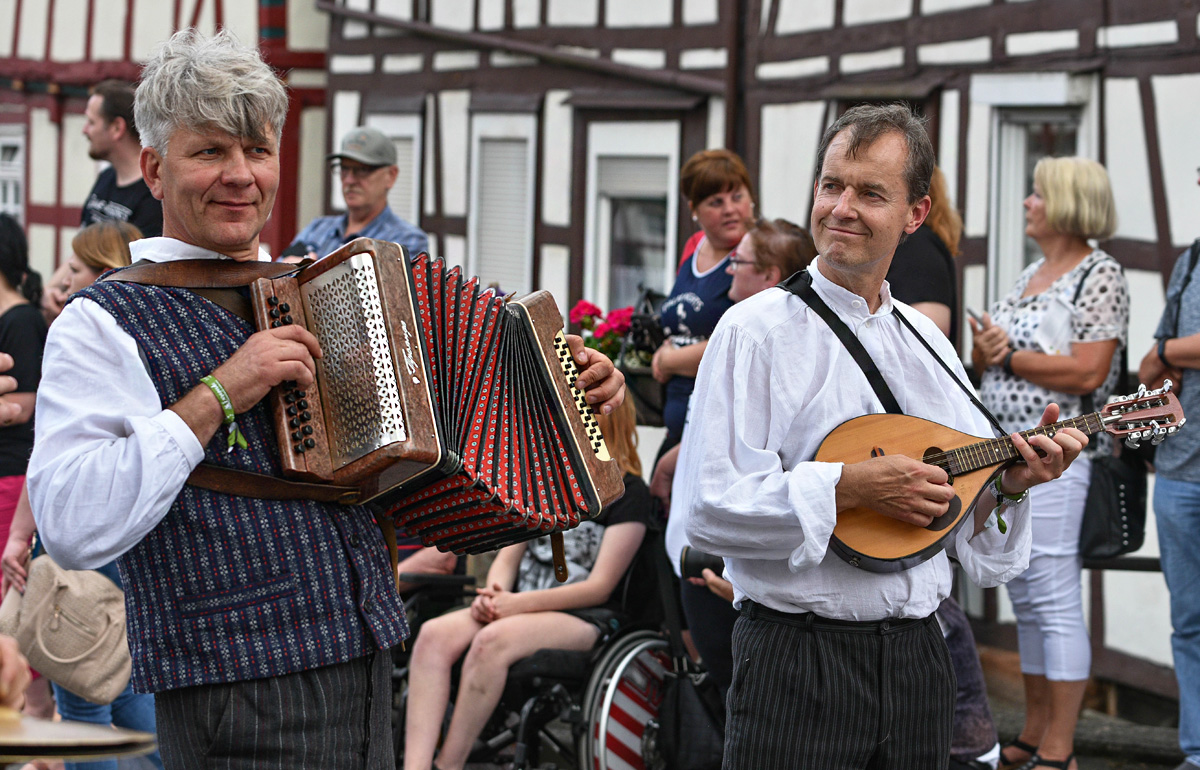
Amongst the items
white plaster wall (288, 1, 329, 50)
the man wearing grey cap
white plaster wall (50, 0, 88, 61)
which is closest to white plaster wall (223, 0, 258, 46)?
white plaster wall (288, 1, 329, 50)

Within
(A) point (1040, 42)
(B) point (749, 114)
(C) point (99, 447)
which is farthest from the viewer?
(B) point (749, 114)

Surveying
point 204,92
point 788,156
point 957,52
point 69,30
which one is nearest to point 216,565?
point 204,92

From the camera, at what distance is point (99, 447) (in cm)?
229

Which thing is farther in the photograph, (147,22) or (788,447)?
(147,22)

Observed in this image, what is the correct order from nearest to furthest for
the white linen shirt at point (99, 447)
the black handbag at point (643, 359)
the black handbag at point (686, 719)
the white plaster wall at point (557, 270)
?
the white linen shirt at point (99, 447) → the black handbag at point (686, 719) → the black handbag at point (643, 359) → the white plaster wall at point (557, 270)

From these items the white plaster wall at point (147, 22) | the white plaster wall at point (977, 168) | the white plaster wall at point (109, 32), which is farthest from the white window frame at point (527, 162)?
A: the white plaster wall at point (109, 32)

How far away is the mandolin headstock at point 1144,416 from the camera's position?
116 inches

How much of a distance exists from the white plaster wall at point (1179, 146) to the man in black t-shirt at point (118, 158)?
15.1 ft

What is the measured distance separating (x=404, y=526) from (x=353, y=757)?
0.50 m

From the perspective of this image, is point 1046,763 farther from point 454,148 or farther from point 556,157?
point 454,148

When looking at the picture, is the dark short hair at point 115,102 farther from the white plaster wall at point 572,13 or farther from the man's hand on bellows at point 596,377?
the white plaster wall at point 572,13

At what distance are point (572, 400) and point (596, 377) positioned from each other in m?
0.08

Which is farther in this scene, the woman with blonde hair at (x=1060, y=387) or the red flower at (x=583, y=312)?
the red flower at (x=583, y=312)

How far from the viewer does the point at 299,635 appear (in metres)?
2.45
